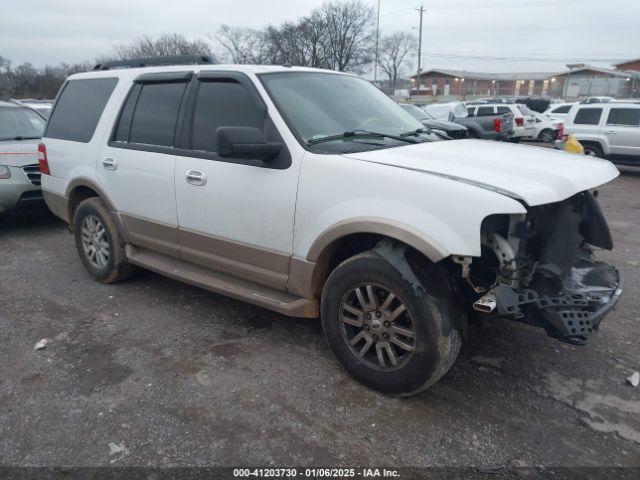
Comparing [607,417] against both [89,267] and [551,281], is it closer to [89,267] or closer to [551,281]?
[551,281]

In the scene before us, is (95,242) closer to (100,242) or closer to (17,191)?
(100,242)

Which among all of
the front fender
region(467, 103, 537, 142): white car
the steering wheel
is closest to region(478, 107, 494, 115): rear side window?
region(467, 103, 537, 142): white car

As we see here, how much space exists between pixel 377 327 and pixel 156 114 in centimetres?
260

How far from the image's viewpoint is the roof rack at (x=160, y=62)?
13.4 feet

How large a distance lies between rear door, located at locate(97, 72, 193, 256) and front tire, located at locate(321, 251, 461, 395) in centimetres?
167

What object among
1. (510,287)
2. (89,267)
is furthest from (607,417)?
(89,267)

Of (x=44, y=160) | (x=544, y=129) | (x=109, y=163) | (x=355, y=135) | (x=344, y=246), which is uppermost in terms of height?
(x=355, y=135)

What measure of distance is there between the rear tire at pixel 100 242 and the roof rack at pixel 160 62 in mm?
1350

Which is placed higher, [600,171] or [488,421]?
[600,171]

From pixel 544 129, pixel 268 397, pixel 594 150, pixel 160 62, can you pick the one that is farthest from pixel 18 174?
pixel 544 129

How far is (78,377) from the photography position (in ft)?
10.7

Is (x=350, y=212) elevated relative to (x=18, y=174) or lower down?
Answer: elevated

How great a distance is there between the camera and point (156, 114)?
4.07 meters

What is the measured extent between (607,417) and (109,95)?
4681 mm
